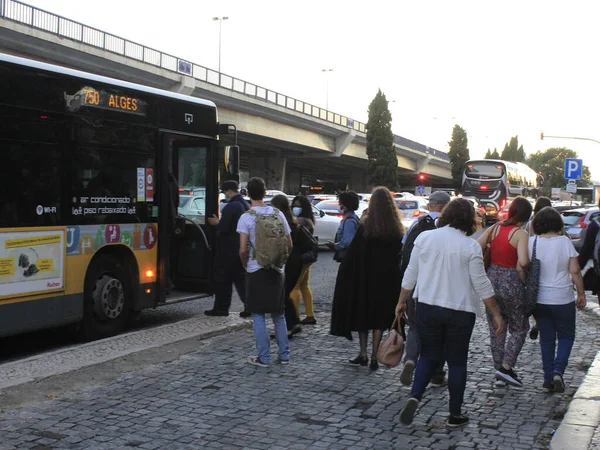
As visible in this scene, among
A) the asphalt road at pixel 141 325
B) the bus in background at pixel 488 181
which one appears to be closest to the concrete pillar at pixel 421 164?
the bus in background at pixel 488 181

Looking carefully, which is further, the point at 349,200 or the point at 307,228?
the point at 307,228

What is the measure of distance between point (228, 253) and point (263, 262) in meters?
2.68

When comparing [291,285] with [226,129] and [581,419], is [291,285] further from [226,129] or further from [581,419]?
[581,419]

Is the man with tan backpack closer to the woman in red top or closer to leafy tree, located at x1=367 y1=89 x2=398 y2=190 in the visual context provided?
the woman in red top

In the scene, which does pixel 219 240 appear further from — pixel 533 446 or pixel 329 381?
pixel 533 446

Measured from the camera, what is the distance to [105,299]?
29.0 feet

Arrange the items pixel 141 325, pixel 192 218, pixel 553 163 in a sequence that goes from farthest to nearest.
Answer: pixel 553 163 → pixel 192 218 → pixel 141 325

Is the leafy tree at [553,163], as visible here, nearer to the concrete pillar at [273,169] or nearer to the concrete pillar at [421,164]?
the concrete pillar at [421,164]

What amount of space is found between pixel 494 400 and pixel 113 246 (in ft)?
15.2

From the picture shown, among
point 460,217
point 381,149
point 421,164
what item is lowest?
point 460,217

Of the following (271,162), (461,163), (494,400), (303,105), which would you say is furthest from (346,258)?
(461,163)

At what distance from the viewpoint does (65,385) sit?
6.47 m

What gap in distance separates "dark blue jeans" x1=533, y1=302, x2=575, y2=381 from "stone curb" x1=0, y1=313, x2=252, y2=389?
12.1 ft

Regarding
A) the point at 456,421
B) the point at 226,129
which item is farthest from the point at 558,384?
the point at 226,129
